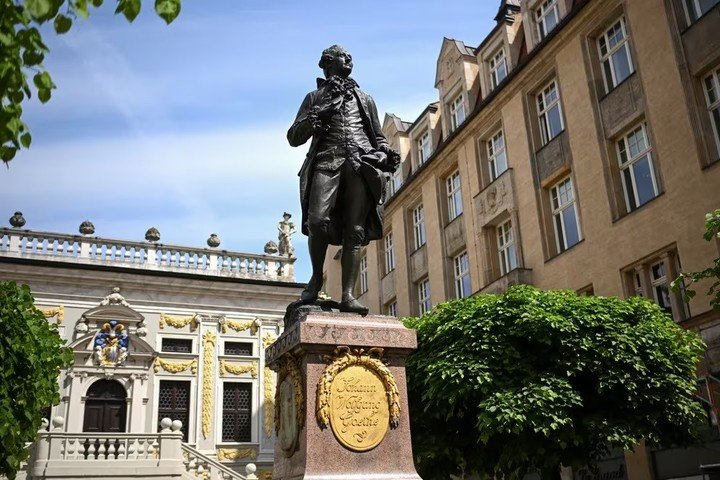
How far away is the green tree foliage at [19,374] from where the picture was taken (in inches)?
468

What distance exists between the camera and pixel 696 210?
1652 cm

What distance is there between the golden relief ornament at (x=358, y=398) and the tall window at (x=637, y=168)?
14.3 m

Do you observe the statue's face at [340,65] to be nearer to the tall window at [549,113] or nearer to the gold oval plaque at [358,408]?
the gold oval plaque at [358,408]

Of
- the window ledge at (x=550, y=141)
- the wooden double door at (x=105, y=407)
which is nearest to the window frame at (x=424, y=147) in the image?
the window ledge at (x=550, y=141)

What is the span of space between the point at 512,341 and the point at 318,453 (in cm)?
946

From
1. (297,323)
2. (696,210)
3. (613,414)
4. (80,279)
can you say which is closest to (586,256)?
(696,210)

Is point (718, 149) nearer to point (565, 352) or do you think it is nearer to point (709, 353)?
point (709, 353)

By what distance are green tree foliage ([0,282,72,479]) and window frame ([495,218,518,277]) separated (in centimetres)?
1543

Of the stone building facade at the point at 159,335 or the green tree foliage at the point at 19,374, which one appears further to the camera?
the stone building facade at the point at 159,335

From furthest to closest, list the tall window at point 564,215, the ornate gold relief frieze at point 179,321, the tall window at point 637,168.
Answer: the ornate gold relief frieze at point 179,321, the tall window at point 564,215, the tall window at point 637,168

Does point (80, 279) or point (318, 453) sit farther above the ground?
point (80, 279)

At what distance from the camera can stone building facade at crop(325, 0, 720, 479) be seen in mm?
16844

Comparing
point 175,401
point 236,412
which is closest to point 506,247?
point 236,412

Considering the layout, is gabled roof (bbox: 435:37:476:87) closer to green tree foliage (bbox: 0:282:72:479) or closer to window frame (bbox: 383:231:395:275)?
window frame (bbox: 383:231:395:275)
